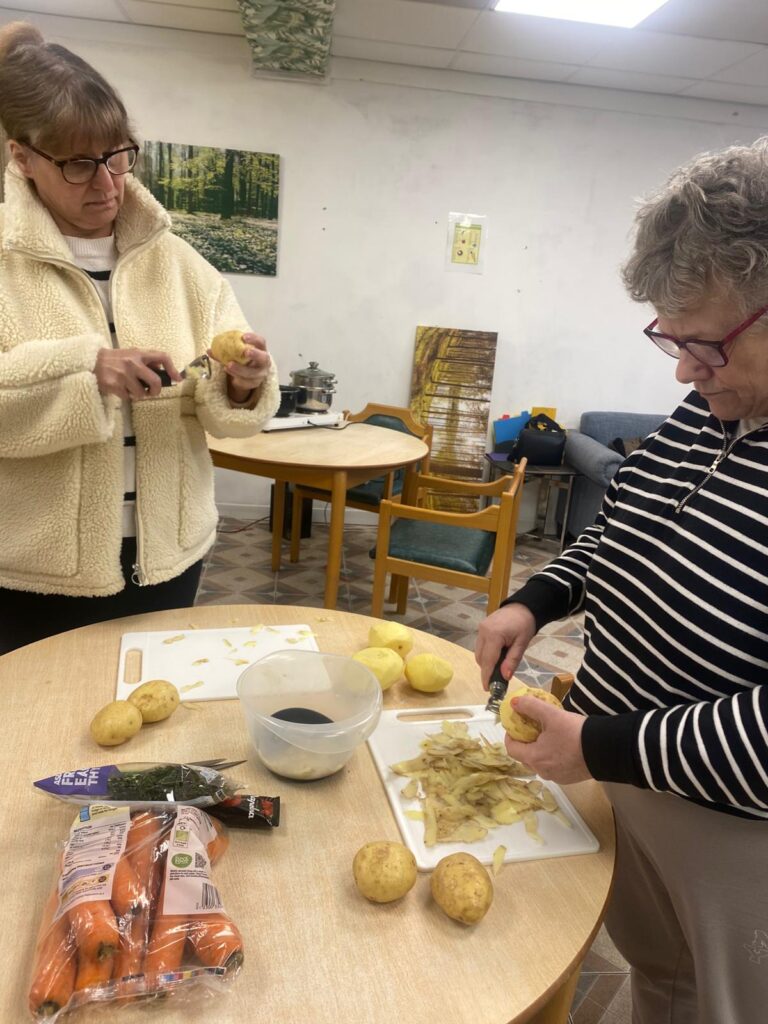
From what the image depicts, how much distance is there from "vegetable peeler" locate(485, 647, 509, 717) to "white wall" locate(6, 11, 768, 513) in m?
3.53

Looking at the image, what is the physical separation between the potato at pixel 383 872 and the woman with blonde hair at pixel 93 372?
0.78m

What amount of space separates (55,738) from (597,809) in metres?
0.76

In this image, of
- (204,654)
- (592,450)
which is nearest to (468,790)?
(204,654)

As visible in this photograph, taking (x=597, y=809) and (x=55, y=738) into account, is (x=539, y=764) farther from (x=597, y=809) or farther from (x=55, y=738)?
(x=55, y=738)

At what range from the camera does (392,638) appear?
1205 mm

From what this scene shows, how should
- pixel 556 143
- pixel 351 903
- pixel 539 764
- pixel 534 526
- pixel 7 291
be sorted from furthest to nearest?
pixel 534 526
pixel 556 143
pixel 7 291
pixel 539 764
pixel 351 903

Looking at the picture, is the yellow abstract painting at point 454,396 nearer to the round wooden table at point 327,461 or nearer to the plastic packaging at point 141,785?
the round wooden table at point 327,461

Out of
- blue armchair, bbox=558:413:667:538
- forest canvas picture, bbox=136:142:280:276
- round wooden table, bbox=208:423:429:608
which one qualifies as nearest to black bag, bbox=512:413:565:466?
blue armchair, bbox=558:413:667:538

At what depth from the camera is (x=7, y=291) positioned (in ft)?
3.79

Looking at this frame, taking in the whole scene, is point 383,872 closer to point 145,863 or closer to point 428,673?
point 145,863

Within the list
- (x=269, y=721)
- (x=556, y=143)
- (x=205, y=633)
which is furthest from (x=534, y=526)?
(x=269, y=721)

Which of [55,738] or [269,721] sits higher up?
[269,721]

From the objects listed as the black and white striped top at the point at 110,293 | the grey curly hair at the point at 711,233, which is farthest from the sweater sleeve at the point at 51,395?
the grey curly hair at the point at 711,233

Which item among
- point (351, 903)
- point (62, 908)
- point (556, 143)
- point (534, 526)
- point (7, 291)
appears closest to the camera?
point (62, 908)
